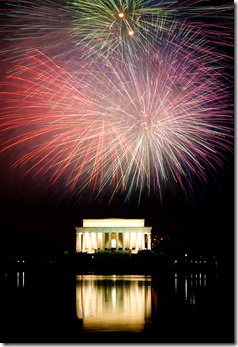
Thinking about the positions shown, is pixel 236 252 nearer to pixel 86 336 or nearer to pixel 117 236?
pixel 86 336

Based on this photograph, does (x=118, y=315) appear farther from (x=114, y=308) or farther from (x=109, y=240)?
(x=109, y=240)

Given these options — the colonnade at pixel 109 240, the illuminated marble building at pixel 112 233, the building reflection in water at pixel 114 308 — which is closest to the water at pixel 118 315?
the building reflection in water at pixel 114 308

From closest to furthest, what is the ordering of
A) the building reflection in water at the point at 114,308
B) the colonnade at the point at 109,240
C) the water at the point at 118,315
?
the water at the point at 118,315, the building reflection in water at the point at 114,308, the colonnade at the point at 109,240

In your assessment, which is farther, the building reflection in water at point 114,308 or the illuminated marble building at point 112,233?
the illuminated marble building at point 112,233

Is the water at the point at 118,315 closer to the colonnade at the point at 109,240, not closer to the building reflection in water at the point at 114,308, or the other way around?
the building reflection in water at the point at 114,308

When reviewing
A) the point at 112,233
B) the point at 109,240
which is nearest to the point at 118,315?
the point at 112,233

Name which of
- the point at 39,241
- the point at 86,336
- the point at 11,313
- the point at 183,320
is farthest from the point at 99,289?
the point at 39,241

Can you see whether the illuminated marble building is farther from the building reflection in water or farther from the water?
the water

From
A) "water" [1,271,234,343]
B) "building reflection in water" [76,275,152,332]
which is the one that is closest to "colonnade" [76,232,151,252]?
"building reflection in water" [76,275,152,332]
